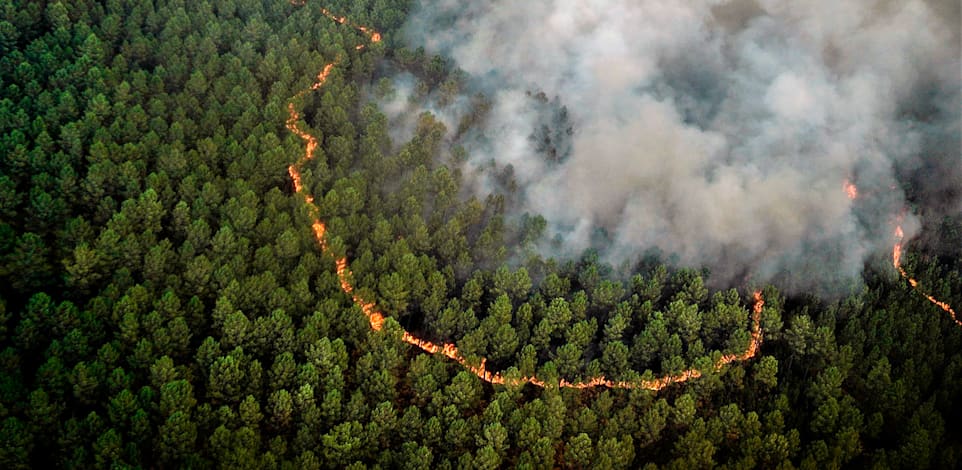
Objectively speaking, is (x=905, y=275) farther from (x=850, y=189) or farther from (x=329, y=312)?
(x=329, y=312)

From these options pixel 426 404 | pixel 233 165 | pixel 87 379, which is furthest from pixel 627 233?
pixel 87 379

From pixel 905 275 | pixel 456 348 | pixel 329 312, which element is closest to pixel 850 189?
pixel 905 275

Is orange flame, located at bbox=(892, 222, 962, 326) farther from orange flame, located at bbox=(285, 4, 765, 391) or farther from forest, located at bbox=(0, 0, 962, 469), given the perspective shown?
orange flame, located at bbox=(285, 4, 765, 391)

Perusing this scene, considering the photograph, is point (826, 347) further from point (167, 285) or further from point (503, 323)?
point (167, 285)

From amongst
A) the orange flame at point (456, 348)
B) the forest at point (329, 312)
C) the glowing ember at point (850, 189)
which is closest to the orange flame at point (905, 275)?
the forest at point (329, 312)

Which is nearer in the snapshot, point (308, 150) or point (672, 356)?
point (672, 356)

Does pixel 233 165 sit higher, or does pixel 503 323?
pixel 233 165
